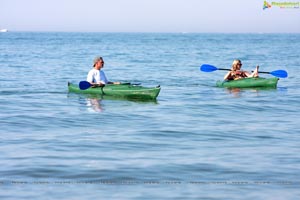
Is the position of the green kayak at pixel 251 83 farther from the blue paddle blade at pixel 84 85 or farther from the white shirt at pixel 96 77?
the blue paddle blade at pixel 84 85

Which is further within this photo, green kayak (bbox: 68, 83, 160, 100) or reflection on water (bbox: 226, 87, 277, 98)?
reflection on water (bbox: 226, 87, 277, 98)

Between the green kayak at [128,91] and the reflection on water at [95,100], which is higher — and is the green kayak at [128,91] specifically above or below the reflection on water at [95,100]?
above

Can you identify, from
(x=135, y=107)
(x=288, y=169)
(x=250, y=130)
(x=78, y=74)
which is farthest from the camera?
(x=78, y=74)

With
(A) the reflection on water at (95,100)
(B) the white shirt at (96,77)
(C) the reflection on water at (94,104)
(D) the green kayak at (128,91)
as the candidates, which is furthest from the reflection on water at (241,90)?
(C) the reflection on water at (94,104)

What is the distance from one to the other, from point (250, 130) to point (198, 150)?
231cm

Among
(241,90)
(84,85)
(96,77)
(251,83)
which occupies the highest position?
(96,77)

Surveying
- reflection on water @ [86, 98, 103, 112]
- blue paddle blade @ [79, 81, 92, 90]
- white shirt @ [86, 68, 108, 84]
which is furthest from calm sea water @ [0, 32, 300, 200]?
white shirt @ [86, 68, 108, 84]

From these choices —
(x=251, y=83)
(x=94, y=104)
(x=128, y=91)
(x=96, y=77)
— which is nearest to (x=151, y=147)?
(x=94, y=104)

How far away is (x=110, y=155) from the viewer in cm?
845

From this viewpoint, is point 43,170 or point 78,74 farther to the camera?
point 78,74

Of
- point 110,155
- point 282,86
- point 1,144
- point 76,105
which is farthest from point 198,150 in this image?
point 282,86

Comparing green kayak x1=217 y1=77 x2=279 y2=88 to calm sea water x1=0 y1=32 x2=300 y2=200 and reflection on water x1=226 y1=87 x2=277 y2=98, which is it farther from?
calm sea water x1=0 y1=32 x2=300 y2=200

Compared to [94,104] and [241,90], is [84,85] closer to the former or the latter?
[94,104]

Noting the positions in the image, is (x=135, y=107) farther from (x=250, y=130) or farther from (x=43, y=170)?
(x=43, y=170)
